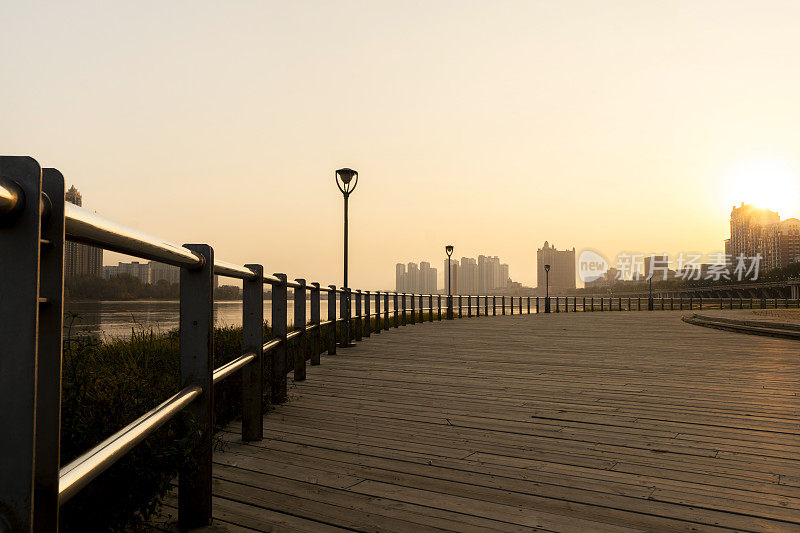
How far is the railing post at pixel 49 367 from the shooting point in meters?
1.08

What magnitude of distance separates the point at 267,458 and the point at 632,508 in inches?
75.1

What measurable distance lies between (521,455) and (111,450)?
7.80 feet

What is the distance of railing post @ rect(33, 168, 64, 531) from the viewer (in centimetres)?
108

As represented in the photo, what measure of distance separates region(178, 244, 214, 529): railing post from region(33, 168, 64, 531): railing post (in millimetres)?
1164

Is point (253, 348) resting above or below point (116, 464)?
above

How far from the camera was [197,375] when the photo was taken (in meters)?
2.29

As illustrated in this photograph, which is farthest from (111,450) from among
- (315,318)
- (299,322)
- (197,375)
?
(315,318)

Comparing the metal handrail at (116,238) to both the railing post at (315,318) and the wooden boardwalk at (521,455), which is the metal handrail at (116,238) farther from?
the railing post at (315,318)

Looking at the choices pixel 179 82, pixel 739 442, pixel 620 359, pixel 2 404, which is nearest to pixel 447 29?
pixel 179 82

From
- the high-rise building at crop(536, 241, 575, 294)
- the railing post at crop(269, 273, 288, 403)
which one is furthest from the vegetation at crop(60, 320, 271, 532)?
the high-rise building at crop(536, 241, 575, 294)

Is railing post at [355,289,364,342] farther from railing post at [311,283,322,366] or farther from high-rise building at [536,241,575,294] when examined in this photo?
high-rise building at [536,241,575,294]

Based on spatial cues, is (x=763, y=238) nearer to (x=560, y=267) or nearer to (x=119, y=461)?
(x=560, y=267)

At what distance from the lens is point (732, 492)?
8.70 feet

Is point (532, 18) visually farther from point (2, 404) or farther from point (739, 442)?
point (2, 404)
